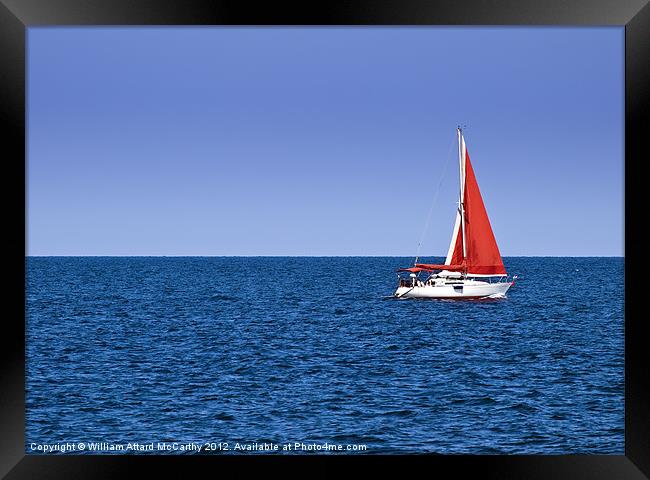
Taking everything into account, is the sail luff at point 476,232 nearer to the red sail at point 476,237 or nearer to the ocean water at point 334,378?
the red sail at point 476,237

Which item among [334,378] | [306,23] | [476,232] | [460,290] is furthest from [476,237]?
[306,23]

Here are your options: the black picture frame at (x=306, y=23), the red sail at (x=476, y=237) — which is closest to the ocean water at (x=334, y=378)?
the red sail at (x=476, y=237)

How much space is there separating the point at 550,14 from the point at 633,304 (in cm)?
172

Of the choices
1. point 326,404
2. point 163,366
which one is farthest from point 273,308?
point 326,404

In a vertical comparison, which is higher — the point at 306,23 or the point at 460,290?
the point at 306,23

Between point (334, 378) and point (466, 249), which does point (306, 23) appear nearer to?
point (334, 378)

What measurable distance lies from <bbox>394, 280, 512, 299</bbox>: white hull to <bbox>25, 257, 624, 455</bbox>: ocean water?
0.74 m

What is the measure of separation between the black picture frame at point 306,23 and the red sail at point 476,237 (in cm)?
2386

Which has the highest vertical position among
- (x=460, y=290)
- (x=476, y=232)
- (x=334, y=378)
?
(x=476, y=232)

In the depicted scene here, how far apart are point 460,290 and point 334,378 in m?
16.6

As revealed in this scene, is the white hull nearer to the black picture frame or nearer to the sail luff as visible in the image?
the sail luff

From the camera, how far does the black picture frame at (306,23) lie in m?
3.73

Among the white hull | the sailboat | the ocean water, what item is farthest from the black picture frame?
the white hull

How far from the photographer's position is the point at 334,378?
1446 centimetres
